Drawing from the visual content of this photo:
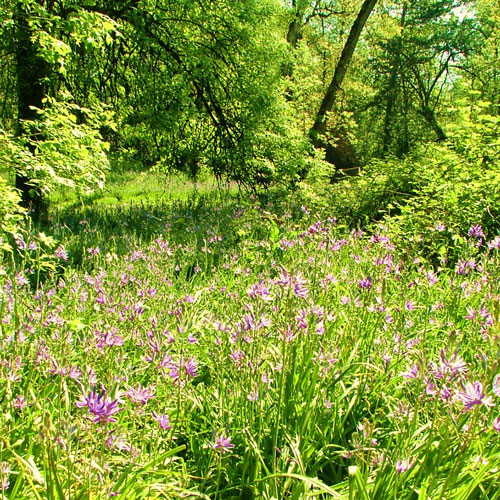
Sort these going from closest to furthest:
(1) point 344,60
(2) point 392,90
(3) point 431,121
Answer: (1) point 344,60
(3) point 431,121
(2) point 392,90

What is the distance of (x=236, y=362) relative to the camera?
196cm

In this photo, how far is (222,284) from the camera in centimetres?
412

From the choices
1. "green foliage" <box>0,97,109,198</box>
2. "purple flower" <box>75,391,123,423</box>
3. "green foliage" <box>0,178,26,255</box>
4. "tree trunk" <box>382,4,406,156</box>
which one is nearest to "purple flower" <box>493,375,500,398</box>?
"purple flower" <box>75,391,123,423</box>

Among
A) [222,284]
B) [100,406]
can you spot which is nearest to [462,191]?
[222,284]

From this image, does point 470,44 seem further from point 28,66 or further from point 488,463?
point 488,463

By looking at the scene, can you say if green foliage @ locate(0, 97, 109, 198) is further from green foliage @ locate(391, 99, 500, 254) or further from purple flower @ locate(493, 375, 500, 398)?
green foliage @ locate(391, 99, 500, 254)

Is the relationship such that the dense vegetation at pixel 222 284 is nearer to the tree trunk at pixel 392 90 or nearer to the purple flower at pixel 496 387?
the purple flower at pixel 496 387

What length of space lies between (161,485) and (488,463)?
127cm

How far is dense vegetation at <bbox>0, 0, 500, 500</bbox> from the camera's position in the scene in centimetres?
162

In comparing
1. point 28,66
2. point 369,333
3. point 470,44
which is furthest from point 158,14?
point 470,44

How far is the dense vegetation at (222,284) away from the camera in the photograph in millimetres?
1615

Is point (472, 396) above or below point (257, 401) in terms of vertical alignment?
above

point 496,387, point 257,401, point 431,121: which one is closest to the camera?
point 496,387

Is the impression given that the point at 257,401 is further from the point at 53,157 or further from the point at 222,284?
the point at 53,157
